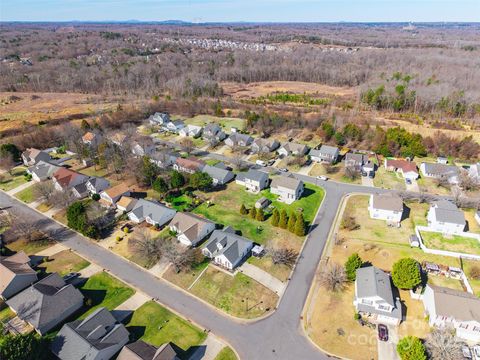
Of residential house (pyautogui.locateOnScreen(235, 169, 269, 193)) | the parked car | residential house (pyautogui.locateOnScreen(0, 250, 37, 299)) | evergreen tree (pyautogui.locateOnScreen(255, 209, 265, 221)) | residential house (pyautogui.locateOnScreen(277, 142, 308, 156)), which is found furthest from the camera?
residential house (pyautogui.locateOnScreen(277, 142, 308, 156))

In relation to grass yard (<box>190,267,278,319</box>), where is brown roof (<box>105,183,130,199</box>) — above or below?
above

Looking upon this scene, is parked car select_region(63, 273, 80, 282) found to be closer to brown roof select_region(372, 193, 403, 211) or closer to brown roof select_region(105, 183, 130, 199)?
brown roof select_region(105, 183, 130, 199)

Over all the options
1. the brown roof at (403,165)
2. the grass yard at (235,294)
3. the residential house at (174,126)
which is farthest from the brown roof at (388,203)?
the residential house at (174,126)

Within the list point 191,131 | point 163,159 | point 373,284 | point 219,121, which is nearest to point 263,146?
point 191,131

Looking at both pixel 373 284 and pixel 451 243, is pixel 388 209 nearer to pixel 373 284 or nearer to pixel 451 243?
pixel 451 243

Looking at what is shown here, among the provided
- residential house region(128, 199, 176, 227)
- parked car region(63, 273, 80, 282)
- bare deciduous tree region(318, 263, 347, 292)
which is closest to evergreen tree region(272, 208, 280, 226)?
bare deciduous tree region(318, 263, 347, 292)

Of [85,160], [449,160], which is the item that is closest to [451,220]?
[449,160]

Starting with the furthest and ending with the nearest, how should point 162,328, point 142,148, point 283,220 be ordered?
point 142,148 → point 283,220 → point 162,328
